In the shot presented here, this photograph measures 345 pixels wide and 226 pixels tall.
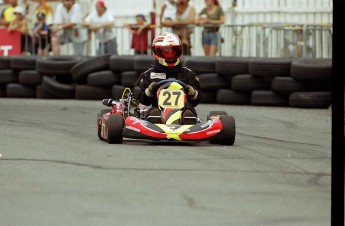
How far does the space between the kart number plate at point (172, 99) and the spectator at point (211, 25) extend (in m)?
6.72

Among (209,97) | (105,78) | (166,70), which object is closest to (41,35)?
(105,78)

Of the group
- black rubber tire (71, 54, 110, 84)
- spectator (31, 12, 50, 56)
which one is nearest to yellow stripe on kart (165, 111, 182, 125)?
black rubber tire (71, 54, 110, 84)

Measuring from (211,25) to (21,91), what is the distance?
3.38 metres

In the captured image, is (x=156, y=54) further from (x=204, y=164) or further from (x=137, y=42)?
(x=137, y=42)

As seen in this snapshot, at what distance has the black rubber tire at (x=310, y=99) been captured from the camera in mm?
15602

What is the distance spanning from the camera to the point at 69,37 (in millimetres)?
18625

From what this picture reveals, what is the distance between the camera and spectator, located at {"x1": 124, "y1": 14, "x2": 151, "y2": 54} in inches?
712

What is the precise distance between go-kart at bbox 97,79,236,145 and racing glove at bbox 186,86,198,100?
63 mm

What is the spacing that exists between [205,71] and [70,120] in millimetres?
3401

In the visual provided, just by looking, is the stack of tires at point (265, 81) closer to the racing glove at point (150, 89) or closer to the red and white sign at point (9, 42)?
the red and white sign at point (9, 42)

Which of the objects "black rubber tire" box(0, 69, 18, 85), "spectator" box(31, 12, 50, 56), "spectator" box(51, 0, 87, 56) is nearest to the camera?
"black rubber tire" box(0, 69, 18, 85)

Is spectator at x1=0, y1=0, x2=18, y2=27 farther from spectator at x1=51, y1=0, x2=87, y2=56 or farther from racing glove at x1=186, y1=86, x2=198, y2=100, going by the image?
racing glove at x1=186, y1=86, x2=198, y2=100

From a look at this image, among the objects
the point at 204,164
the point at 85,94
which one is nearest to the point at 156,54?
the point at 204,164

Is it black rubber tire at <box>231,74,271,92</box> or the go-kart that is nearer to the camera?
the go-kart
